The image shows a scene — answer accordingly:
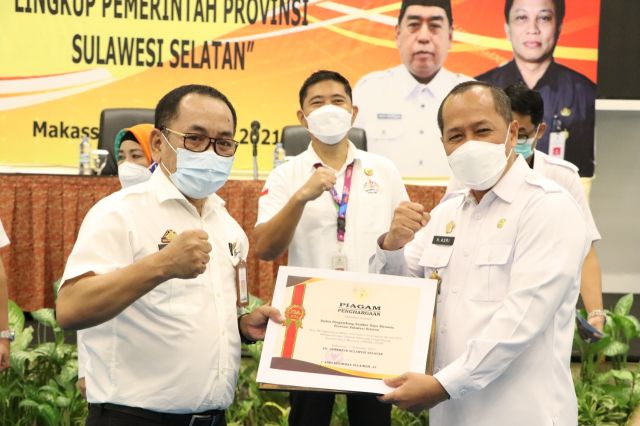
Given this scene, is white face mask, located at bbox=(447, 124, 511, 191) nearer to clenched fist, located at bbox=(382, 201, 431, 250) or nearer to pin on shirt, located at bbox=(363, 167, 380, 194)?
clenched fist, located at bbox=(382, 201, 431, 250)

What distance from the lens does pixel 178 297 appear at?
2.21 m

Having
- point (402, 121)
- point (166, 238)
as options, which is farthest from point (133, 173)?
point (402, 121)

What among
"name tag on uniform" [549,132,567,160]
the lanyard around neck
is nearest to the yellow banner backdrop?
"name tag on uniform" [549,132,567,160]

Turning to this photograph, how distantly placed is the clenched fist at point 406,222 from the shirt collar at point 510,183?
0.21 meters

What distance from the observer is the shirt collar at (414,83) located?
7.27 m

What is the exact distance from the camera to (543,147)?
23.7 ft

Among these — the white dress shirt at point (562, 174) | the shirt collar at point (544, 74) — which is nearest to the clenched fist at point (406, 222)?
the white dress shirt at point (562, 174)

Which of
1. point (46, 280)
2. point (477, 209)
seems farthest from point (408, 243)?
point (46, 280)

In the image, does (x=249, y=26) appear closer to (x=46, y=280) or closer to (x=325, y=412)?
(x=46, y=280)

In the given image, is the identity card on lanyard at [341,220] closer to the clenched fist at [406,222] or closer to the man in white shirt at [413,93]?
the clenched fist at [406,222]

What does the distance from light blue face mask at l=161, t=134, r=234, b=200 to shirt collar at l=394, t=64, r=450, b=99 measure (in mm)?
5101

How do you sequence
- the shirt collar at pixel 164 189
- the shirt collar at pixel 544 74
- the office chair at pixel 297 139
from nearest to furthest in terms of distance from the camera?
the shirt collar at pixel 164 189 < the office chair at pixel 297 139 < the shirt collar at pixel 544 74

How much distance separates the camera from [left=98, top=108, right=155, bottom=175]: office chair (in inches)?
227

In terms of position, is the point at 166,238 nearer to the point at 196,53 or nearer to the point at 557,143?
the point at 196,53
